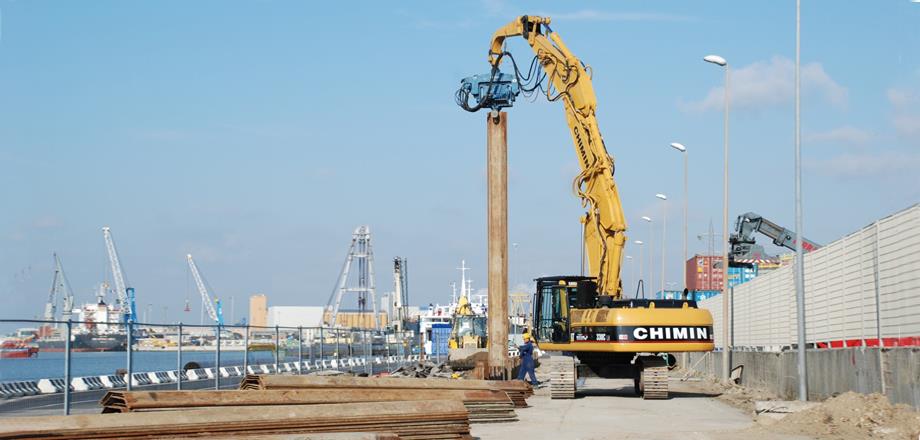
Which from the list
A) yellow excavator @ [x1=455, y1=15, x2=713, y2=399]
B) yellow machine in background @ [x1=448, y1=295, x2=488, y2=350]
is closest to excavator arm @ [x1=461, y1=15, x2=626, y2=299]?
yellow excavator @ [x1=455, y1=15, x2=713, y2=399]

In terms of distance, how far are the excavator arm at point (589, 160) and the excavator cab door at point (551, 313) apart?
3.33 ft

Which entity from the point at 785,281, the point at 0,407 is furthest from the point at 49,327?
the point at 785,281

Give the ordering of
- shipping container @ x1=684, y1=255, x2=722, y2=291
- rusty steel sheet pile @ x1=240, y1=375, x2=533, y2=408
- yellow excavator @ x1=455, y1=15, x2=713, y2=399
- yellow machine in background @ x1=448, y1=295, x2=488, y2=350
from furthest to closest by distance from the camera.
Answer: shipping container @ x1=684, y1=255, x2=722, y2=291, yellow machine in background @ x1=448, y1=295, x2=488, y2=350, yellow excavator @ x1=455, y1=15, x2=713, y2=399, rusty steel sheet pile @ x1=240, y1=375, x2=533, y2=408

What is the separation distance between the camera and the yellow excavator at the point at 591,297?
25.5 metres

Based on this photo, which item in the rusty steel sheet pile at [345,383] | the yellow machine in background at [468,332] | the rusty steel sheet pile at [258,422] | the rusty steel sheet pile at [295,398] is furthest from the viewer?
the yellow machine in background at [468,332]

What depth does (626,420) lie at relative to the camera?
20.1 m

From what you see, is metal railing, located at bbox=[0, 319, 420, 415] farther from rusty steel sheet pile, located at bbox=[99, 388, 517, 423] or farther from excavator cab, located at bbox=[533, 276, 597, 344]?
excavator cab, located at bbox=[533, 276, 597, 344]

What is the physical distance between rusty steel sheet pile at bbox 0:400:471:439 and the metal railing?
3.33m

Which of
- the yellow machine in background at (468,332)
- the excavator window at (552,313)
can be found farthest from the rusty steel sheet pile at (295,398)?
the yellow machine in background at (468,332)

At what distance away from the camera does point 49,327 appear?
15.9 m

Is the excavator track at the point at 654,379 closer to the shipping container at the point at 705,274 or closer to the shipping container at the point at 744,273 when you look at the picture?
the shipping container at the point at 744,273

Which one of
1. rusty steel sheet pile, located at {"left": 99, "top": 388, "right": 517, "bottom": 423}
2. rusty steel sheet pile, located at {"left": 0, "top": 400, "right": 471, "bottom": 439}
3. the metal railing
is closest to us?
rusty steel sheet pile, located at {"left": 0, "top": 400, "right": 471, "bottom": 439}

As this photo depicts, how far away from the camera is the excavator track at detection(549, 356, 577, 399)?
2606cm

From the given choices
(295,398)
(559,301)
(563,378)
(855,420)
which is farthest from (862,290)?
(295,398)
